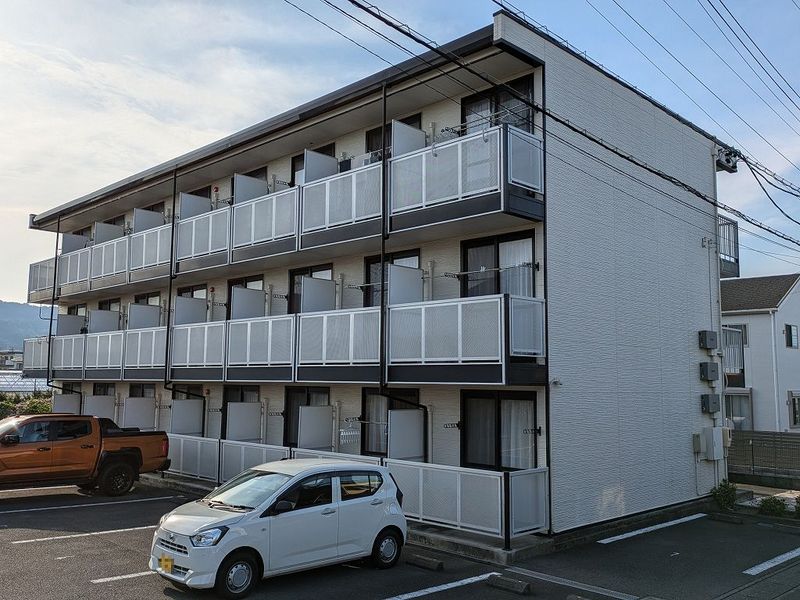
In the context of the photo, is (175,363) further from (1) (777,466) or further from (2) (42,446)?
(1) (777,466)

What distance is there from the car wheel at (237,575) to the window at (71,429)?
9.10 m

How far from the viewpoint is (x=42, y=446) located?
49.9 feet

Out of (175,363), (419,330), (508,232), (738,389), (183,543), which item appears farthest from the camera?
(738,389)

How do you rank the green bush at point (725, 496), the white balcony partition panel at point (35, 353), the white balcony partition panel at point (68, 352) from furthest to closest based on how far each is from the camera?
the white balcony partition panel at point (35, 353)
the white balcony partition panel at point (68, 352)
the green bush at point (725, 496)

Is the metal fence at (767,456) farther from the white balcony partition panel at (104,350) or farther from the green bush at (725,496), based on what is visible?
the white balcony partition panel at (104,350)

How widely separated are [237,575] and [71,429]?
9.30m

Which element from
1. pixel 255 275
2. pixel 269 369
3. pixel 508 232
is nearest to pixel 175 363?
pixel 255 275

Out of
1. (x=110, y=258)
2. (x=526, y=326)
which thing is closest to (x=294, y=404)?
(x=526, y=326)

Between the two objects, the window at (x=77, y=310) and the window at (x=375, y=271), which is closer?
the window at (x=375, y=271)

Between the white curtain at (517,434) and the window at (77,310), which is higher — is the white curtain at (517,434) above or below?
below

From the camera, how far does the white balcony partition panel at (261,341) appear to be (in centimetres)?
1555

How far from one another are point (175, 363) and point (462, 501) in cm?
1067

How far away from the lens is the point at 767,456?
19.8 meters

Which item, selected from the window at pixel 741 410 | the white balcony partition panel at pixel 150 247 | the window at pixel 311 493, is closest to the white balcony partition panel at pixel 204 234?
the white balcony partition panel at pixel 150 247
